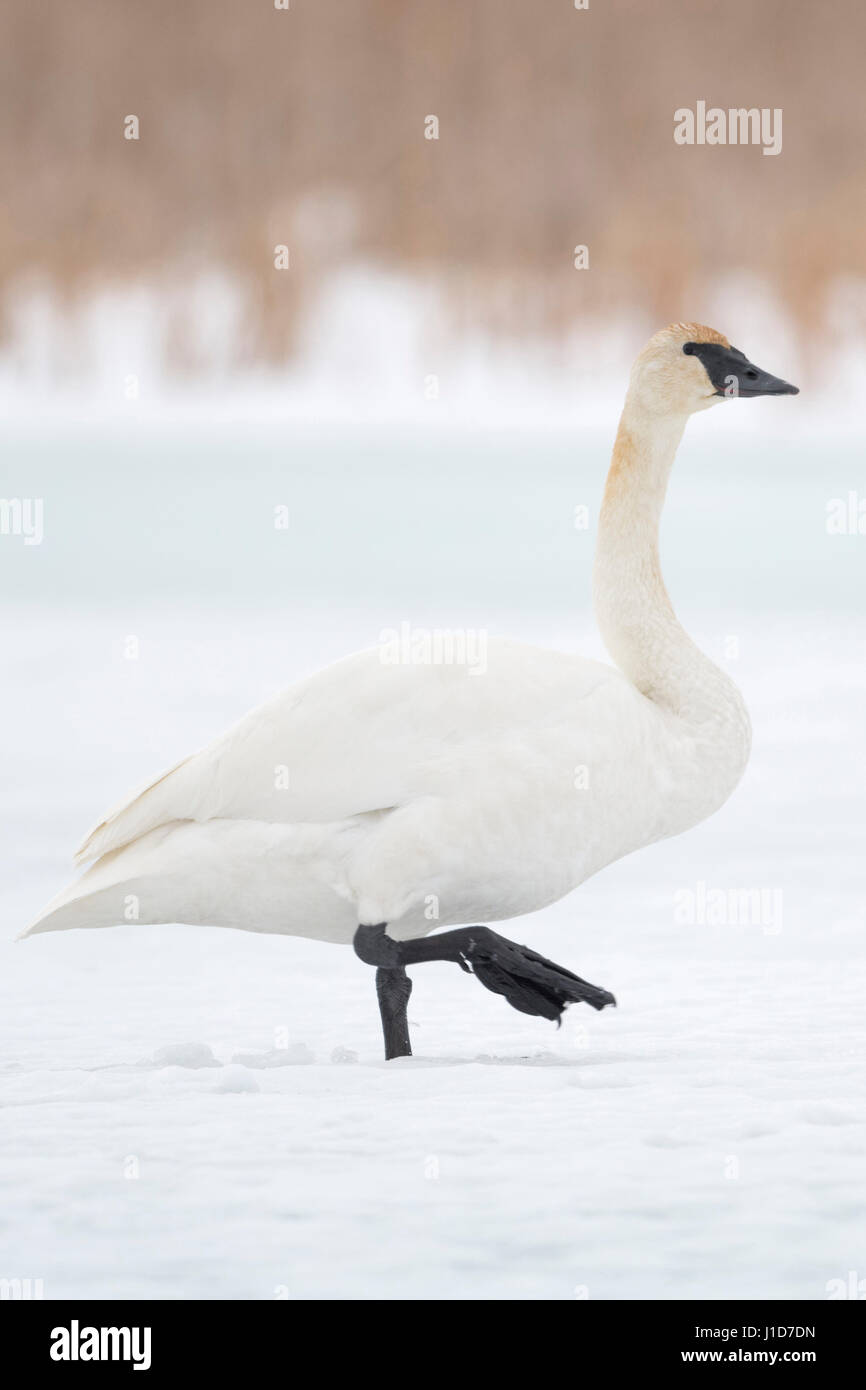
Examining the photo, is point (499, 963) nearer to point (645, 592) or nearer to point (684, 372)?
point (645, 592)

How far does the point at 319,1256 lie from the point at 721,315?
49.9ft

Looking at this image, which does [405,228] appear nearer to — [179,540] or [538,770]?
[179,540]

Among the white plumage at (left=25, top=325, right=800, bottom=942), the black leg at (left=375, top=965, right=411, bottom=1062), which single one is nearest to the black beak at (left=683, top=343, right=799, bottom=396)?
the white plumage at (left=25, top=325, right=800, bottom=942)

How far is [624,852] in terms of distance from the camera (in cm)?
392

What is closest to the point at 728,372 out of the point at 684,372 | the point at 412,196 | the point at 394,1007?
the point at 684,372

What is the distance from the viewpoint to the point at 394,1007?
3.90 metres

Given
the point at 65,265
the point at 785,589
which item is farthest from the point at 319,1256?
the point at 65,265

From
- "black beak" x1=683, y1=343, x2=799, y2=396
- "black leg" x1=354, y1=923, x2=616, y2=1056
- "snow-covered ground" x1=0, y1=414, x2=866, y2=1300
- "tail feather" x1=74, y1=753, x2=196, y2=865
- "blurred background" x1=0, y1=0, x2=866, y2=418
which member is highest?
"blurred background" x1=0, y1=0, x2=866, y2=418

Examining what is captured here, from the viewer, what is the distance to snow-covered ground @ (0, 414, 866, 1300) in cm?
274

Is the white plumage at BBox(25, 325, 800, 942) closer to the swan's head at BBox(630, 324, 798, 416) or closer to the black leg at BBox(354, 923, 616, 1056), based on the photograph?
the black leg at BBox(354, 923, 616, 1056)

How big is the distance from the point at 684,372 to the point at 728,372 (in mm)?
109

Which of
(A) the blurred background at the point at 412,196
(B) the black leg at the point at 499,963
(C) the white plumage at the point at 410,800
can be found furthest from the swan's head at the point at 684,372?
(A) the blurred background at the point at 412,196

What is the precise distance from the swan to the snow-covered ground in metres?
0.29

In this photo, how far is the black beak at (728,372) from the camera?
437cm
